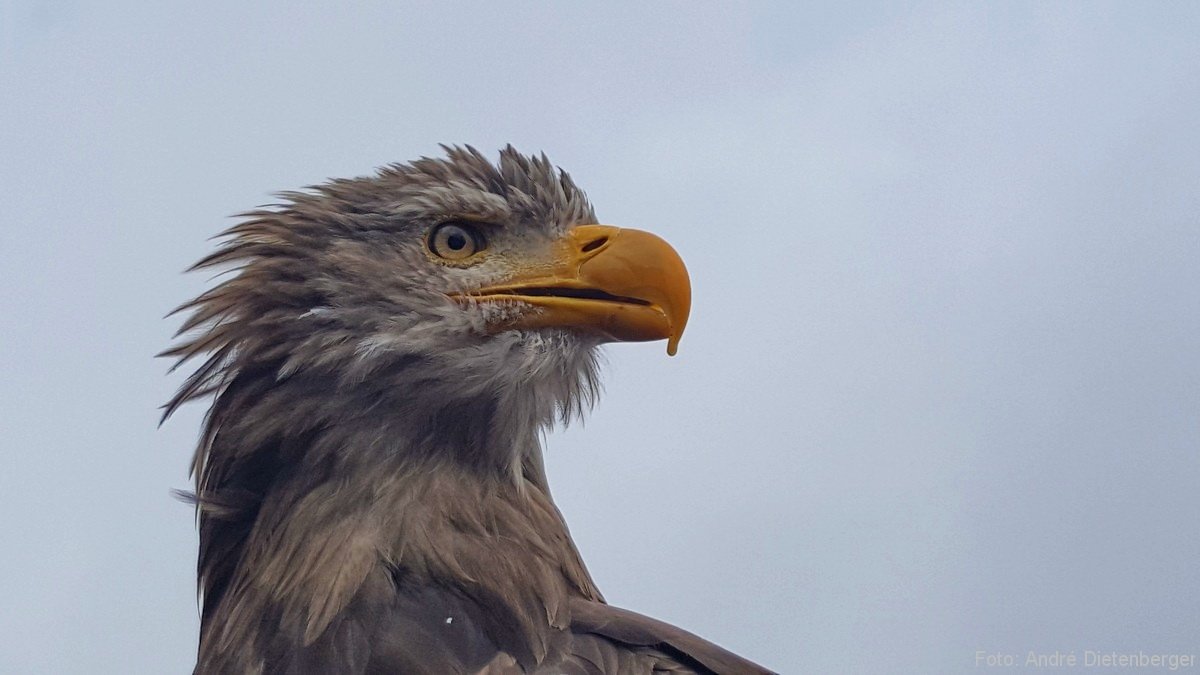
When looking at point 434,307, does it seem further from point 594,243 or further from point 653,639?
point 653,639

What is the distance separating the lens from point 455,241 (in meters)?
4.37

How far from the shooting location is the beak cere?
4.11 m

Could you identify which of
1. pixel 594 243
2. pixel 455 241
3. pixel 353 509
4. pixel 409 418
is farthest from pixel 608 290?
pixel 353 509

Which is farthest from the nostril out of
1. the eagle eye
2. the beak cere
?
the eagle eye

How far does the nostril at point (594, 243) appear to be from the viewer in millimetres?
4324

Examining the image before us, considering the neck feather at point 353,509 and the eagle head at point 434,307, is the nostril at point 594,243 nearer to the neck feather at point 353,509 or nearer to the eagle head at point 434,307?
the eagle head at point 434,307

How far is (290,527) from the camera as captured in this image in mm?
4113

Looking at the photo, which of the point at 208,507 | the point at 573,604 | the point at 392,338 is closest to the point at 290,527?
the point at 208,507

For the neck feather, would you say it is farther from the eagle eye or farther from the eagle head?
the eagle eye

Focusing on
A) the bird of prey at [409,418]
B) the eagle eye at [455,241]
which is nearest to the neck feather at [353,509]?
the bird of prey at [409,418]

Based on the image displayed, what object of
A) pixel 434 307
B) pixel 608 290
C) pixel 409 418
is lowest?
pixel 409 418

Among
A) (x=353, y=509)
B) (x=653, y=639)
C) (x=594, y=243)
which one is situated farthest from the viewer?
(x=594, y=243)

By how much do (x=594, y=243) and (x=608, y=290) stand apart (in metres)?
0.22

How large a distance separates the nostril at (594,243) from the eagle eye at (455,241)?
378 mm
